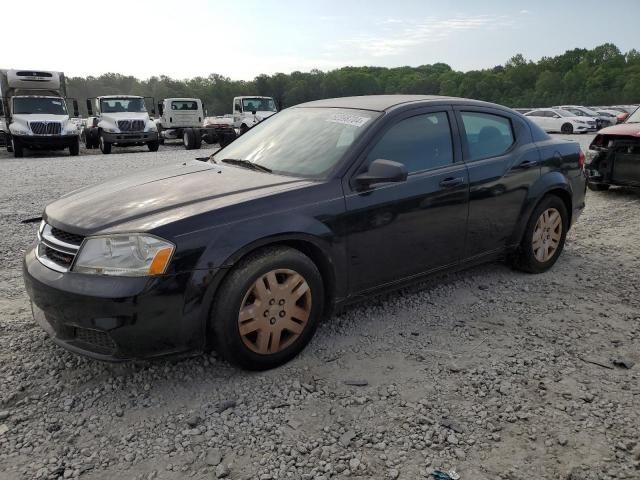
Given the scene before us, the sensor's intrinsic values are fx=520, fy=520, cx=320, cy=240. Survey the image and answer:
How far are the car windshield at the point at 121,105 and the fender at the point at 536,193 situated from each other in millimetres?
18143

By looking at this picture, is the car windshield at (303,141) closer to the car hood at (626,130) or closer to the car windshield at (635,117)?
the car hood at (626,130)

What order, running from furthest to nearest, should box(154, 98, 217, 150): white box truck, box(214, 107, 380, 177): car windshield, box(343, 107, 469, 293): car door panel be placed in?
box(154, 98, 217, 150): white box truck
box(214, 107, 380, 177): car windshield
box(343, 107, 469, 293): car door panel

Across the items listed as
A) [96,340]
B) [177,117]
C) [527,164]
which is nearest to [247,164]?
[96,340]

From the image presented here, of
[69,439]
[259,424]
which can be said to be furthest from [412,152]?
[69,439]

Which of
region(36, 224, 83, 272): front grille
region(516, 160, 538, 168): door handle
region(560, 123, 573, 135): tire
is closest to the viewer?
region(36, 224, 83, 272): front grille

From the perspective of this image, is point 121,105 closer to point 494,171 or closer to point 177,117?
point 177,117

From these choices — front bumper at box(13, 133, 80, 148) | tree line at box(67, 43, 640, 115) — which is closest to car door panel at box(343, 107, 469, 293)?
front bumper at box(13, 133, 80, 148)

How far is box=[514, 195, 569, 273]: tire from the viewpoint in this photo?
454 cm

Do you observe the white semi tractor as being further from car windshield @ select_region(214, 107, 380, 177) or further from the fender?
the fender

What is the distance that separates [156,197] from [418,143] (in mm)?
1855

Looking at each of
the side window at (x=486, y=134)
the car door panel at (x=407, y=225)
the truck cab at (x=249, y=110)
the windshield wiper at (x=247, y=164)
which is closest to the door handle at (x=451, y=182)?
the car door panel at (x=407, y=225)

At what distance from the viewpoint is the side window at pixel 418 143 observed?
3.55 meters

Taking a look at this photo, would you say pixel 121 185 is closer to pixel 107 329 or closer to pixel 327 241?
pixel 107 329

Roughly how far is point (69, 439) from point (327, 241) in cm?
170
